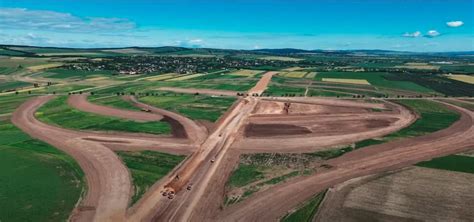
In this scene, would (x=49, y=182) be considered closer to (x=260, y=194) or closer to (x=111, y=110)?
(x=260, y=194)

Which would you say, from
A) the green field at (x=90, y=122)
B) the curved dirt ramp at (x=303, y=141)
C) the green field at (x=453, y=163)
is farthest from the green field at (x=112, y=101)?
the green field at (x=453, y=163)

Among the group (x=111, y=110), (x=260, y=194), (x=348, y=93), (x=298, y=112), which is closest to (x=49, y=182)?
(x=260, y=194)

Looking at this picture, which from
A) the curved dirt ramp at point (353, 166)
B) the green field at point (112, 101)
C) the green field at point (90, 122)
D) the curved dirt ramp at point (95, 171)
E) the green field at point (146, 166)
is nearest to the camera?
the curved dirt ramp at point (95, 171)

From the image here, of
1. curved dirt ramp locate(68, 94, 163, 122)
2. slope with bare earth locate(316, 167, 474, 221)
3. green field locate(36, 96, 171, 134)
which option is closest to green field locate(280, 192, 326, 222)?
slope with bare earth locate(316, 167, 474, 221)

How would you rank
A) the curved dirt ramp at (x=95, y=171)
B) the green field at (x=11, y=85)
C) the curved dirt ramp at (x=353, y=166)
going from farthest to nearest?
the green field at (x=11, y=85) < the curved dirt ramp at (x=353, y=166) < the curved dirt ramp at (x=95, y=171)

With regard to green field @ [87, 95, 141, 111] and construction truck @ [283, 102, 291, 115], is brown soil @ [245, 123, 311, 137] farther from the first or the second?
green field @ [87, 95, 141, 111]

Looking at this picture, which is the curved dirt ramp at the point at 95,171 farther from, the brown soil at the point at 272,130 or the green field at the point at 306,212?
the brown soil at the point at 272,130
